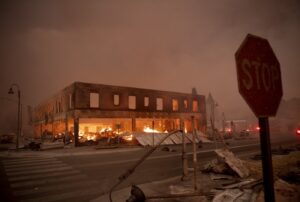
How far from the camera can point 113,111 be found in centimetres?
3083

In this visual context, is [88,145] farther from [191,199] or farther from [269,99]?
[269,99]

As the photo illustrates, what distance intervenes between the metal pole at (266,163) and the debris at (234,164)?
5.85 metres

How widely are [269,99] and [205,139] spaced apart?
2834cm

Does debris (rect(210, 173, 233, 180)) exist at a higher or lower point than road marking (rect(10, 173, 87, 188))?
higher

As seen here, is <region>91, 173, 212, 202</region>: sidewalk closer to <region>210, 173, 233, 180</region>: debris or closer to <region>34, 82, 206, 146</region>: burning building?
<region>210, 173, 233, 180</region>: debris

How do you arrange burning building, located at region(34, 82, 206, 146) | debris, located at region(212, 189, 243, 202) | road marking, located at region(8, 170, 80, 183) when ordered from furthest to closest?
1. burning building, located at region(34, 82, 206, 146)
2. road marking, located at region(8, 170, 80, 183)
3. debris, located at region(212, 189, 243, 202)

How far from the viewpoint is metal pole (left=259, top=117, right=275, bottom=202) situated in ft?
5.97

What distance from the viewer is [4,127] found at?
89.0m

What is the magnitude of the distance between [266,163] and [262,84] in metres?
0.71

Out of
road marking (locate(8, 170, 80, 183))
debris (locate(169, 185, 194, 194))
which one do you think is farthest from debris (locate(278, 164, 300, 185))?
road marking (locate(8, 170, 80, 183))

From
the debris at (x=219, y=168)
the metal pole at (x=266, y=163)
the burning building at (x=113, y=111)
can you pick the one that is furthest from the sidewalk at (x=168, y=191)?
the burning building at (x=113, y=111)

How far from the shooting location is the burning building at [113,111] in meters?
28.2

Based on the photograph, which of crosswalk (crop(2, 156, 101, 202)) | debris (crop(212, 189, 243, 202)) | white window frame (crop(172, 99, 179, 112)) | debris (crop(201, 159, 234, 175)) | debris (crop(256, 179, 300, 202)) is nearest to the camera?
debris (crop(256, 179, 300, 202))

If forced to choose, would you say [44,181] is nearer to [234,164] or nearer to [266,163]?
[234,164]
